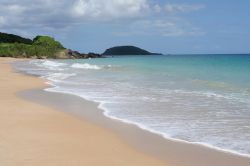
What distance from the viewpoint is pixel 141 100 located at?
47.3ft

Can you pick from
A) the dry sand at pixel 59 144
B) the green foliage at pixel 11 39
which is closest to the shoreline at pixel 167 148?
the dry sand at pixel 59 144

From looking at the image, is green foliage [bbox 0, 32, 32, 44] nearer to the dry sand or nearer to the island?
the island

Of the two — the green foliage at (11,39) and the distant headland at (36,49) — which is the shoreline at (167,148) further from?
the green foliage at (11,39)

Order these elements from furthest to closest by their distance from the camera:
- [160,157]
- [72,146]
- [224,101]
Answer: [224,101]
[72,146]
[160,157]

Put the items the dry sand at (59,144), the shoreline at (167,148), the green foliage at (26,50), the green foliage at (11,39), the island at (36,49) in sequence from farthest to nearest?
the green foliage at (11,39) < the island at (36,49) < the green foliage at (26,50) < the shoreline at (167,148) < the dry sand at (59,144)

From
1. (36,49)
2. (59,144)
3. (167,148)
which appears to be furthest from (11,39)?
(167,148)

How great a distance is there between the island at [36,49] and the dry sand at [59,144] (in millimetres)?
103796

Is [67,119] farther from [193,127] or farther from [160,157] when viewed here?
[160,157]

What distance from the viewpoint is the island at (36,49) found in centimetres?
11312

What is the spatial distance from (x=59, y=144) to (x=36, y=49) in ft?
382

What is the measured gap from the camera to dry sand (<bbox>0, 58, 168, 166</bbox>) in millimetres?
6539

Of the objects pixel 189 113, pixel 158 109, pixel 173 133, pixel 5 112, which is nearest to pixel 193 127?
pixel 173 133

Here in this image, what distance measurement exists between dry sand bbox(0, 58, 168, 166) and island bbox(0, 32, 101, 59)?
10380cm

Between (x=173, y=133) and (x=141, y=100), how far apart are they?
5620mm
